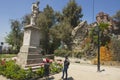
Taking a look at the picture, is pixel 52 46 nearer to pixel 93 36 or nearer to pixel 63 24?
pixel 63 24

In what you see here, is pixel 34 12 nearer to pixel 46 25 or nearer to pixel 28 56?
pixel 28 56

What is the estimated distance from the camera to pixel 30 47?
52.9 feet

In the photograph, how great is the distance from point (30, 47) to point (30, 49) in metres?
0.19

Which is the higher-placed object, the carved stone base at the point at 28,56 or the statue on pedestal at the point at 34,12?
the statue on pedestal at the point at 34,12

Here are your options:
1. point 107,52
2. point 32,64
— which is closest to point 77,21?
point 107,52

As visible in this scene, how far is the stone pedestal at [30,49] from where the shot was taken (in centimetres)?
1560

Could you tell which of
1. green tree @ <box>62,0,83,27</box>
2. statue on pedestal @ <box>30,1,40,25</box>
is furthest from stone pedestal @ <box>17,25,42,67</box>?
green tree @ <box>62,0,83,27</box>

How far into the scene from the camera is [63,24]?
38.3 m

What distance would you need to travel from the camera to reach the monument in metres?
15.6

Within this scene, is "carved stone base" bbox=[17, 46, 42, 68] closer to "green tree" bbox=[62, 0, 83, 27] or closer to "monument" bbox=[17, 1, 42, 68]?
"monument" bbox=[17, 1, 42, 68]

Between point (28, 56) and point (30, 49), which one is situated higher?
point (30, 49)

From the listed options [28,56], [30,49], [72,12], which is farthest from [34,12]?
[72,12]

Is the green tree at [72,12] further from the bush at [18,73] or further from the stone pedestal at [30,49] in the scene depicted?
the bush at [18,73]

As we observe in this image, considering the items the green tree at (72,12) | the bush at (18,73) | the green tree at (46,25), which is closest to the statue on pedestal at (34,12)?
the bush at (18,73)
